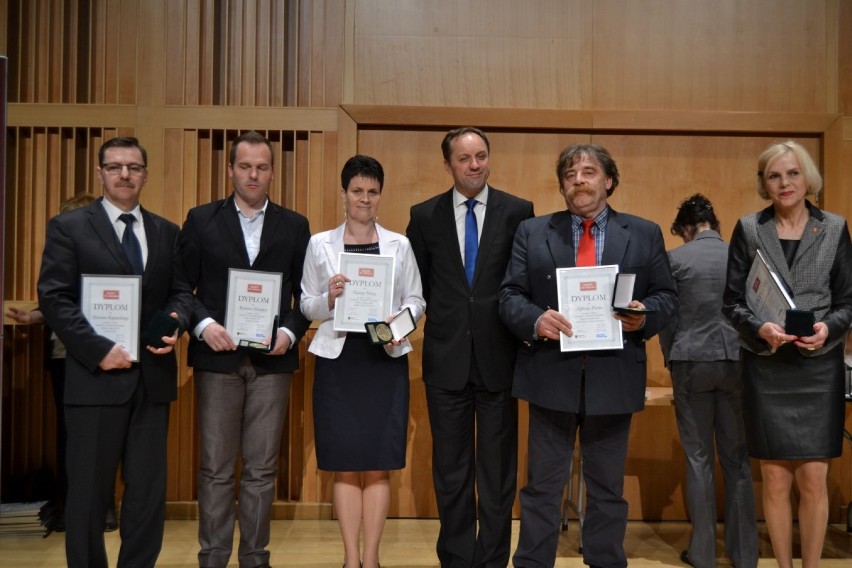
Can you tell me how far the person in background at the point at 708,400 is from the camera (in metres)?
3.61

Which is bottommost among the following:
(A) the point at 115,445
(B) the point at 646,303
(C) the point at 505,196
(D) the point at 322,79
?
(A) the point at 115,445

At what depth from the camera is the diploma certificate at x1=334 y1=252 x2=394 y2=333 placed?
10.1 feet

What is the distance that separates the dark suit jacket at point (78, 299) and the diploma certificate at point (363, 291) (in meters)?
0.63

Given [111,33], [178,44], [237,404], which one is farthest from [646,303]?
[111,33]

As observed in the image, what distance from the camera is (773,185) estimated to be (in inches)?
118

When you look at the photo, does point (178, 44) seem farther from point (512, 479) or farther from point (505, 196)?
point (512, 479)

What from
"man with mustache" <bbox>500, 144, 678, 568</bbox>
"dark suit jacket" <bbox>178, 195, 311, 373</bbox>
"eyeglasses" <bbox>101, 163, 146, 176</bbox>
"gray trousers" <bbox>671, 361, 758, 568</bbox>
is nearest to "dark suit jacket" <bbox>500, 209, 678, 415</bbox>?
"man with mustache" <bbox>500, 144, 678, 568</bbox>

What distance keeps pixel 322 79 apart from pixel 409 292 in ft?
5.81

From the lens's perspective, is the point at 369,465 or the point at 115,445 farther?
the point at 369,465

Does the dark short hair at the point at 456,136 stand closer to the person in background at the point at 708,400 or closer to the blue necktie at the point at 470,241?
the blue necktie at the point at 470,241

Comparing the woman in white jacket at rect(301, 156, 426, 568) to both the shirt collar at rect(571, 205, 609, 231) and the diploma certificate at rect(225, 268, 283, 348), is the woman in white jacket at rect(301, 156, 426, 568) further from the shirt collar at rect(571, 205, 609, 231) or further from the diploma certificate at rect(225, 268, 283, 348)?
the shirt collar at rect(571, 205, 609, 231)

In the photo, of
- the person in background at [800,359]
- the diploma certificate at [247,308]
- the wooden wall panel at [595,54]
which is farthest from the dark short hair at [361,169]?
the person in background at [800,359]

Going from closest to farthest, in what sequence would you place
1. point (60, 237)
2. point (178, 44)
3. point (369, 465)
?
point (60, 237) → point (369, 465) → point (178, 44)

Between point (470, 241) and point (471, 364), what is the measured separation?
1.67 feet
